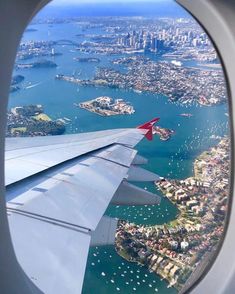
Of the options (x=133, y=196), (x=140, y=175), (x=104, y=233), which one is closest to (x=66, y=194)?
(x=104, y=233)

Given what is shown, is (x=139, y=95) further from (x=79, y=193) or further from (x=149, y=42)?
(x=79, y=193)

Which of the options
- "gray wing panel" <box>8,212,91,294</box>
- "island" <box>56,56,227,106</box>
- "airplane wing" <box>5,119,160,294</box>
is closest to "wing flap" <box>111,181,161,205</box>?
"airplane wing" <box>5,119,160,294</box>

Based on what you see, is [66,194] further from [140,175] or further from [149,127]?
[149,127]

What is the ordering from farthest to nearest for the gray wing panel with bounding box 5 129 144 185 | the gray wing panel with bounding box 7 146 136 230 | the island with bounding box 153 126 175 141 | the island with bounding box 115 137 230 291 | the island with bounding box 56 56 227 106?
the island with bounding box 153 126 175 141
the island with bounding box 56 56 227 106
the gray wing panel with bounding box 5 129 144 185
the island with bounding box 115 137 230 291
the gray wing panel with bounding box 7 146 136 230

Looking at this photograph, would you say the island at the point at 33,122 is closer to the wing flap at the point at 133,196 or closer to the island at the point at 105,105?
the island at the point at 105,105

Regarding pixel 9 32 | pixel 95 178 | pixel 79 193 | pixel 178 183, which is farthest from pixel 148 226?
pixel 9 32

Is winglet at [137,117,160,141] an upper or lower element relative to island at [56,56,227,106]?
lower

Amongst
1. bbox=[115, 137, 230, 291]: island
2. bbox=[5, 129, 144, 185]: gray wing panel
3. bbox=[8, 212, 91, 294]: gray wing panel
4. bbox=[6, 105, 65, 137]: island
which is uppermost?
bbox=[6, 105, 65, 137]: island

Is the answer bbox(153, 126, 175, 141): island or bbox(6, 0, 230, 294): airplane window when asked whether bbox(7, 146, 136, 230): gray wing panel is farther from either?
bbox(153, 126, 175, 141): island
